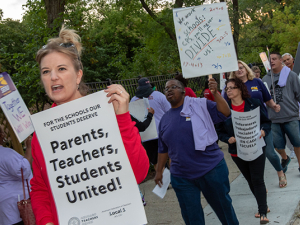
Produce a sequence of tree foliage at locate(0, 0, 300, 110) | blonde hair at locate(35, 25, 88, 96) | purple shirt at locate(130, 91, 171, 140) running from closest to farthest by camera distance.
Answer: blonde hair at locate(35, 25, 88, 96) < purple shirt at locate(130, 91, 171, 140) < tree foliage at locate(0, 0, 300, 110)

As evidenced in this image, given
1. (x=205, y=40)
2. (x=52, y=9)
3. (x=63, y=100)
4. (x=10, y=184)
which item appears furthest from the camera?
(x=52, y=9)

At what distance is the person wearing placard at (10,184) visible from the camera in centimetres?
378

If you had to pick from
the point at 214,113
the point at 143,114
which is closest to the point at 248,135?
the point at 214,113

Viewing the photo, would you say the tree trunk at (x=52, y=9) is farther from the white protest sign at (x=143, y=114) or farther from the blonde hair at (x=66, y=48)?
the blonde hair at (x=66, y=48)

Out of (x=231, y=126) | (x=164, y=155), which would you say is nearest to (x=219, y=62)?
(x=231, y=126)

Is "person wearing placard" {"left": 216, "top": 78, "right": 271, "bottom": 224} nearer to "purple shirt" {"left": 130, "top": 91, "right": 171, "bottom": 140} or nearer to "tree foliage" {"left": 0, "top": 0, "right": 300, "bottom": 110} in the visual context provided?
"purple shirt" {"left": 130, "top": 91, "right": 171, "bottom": 140}

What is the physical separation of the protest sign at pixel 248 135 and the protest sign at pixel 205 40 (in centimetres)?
68

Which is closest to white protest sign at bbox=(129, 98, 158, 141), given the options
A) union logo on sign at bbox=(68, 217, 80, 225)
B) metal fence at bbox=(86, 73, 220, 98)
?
metal fence at bbox=(86, 73, 220, 98)

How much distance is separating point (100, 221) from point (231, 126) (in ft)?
10.3

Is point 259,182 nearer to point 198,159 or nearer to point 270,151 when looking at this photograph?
point 270,151

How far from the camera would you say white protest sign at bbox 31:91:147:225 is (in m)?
1.86

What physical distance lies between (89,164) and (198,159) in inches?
77.7

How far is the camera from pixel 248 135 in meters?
4.41

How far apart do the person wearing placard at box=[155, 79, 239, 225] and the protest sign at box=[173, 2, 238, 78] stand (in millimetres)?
595
